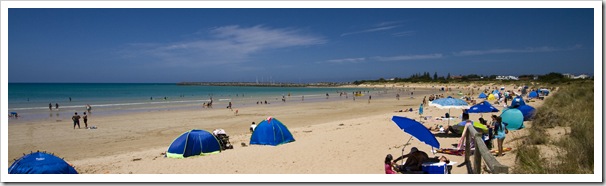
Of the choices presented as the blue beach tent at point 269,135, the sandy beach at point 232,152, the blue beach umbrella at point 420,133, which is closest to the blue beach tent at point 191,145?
the sandy beach at point 232,152

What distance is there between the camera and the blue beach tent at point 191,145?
1079cm

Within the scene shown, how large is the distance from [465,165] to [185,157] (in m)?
7.41

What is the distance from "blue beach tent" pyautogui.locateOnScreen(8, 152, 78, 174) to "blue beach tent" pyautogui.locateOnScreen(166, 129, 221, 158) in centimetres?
319

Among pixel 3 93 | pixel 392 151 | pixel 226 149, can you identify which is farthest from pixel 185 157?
pixel 392 151

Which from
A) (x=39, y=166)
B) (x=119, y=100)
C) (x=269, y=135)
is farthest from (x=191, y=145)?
(x=119, y=100)

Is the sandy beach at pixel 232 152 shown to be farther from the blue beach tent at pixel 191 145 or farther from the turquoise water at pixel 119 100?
the turquoise water at pixel 119 100

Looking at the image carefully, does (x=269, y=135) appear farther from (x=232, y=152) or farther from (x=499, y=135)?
(x=499, y=135)

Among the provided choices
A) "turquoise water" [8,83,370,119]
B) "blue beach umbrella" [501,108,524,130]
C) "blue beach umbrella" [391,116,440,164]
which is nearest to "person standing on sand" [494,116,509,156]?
"blue beach umbrella" [391,116,440,164]

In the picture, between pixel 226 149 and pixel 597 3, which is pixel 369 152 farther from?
pixel 597 3

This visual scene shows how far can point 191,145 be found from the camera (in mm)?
10883

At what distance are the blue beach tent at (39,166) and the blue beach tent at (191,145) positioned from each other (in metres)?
3.19

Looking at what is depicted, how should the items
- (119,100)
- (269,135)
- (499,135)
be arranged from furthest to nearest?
(119,100) < (269,135) < (499,135)

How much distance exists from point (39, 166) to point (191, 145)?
3927 mm

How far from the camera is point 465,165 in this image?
25.2 ft
